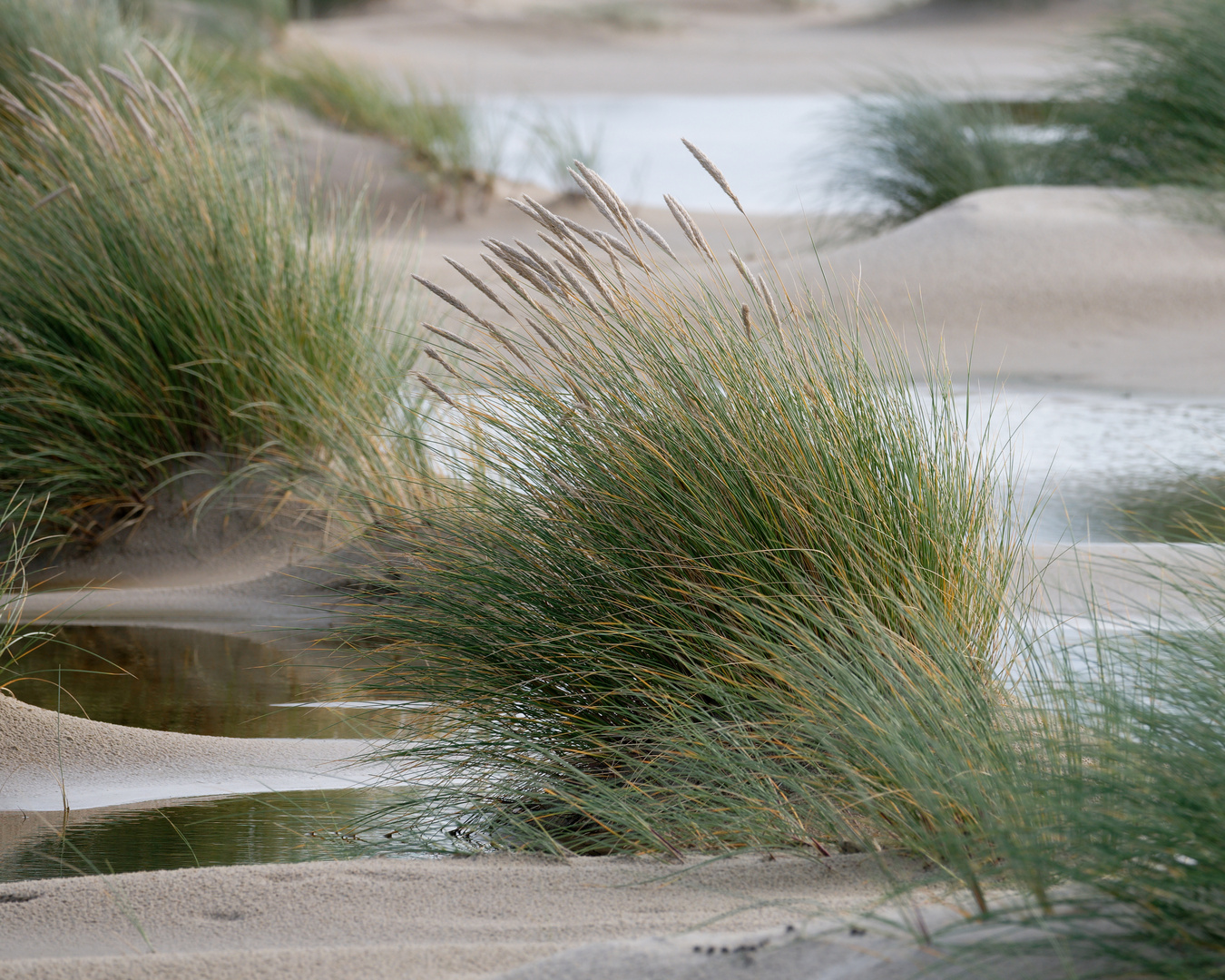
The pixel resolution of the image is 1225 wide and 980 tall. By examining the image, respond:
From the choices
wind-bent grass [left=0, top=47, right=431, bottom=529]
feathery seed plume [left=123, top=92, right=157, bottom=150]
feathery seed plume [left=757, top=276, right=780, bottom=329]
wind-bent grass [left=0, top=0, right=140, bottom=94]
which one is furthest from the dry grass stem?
wind-bent grass [left=0, top=0, right=140, bottom=94]

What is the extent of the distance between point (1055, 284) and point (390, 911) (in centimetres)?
517

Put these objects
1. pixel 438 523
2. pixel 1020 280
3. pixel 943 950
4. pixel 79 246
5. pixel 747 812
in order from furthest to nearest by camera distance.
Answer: pixel 1020 280 → pixel 79 246 → pixel 438 523 → pixel 747 812 → pixel 943 950

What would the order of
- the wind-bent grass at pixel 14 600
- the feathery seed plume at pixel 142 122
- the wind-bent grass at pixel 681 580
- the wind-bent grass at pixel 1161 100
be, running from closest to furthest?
the wind-bent grass at pixel 681 580 < the wind-bent grass at pixel 14 600 < the feathery seed plume at pixel 142 122 < the wind-bent grass at pixel 1161 100

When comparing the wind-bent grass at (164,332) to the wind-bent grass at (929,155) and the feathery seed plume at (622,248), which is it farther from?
the wind-bent grass at (929,155)

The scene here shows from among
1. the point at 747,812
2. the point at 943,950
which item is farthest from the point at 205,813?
the point at 943,950

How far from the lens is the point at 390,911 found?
1.69 m

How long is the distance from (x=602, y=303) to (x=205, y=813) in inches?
44.5

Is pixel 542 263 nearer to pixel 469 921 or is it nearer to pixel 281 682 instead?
pixel 469 921

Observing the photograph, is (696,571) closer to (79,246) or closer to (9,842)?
(9,842)

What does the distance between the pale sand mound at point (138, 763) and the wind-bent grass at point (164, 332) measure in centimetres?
117

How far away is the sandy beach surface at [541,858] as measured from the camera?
1472 mm

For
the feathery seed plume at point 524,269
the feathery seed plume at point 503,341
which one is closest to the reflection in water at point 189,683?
the feathery seed plume at point 503,341

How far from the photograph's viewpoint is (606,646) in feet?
6.86

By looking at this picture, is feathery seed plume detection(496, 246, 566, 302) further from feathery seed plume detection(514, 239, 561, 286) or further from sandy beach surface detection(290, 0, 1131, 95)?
sandy beach surface detection(290, 0, 1131, 95)
